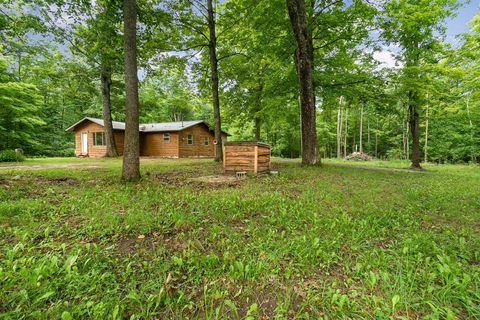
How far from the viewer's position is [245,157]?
334 inches

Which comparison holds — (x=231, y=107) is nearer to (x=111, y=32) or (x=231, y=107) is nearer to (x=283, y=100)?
(x=283, y=100)

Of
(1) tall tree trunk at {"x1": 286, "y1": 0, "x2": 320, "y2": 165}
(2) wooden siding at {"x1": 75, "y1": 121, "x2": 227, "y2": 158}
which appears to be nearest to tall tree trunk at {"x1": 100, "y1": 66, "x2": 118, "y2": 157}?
(2) wooden siding at {"x1": 75, "y1": 121, "x2": 227, "y2": 158}

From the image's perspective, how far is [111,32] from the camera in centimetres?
700

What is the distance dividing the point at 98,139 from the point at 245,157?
1916 centimetres

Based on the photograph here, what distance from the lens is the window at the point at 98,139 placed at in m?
21.7

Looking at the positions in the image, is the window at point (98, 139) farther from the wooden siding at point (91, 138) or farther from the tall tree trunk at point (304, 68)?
the tall tree trunk at point (304, 68)

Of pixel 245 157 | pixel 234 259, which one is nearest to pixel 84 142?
pixel 245 157

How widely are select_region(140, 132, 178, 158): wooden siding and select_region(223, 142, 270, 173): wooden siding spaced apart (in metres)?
13.4

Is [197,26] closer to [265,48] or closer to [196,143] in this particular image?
[265,48]

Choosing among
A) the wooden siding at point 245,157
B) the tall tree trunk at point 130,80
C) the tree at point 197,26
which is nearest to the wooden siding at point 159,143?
the tree at point 197,26

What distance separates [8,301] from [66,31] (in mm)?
8092

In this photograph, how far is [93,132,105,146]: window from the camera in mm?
21661

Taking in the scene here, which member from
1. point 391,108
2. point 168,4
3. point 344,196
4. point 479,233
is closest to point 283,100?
point 391,108

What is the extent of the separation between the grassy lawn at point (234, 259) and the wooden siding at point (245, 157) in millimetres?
3882
